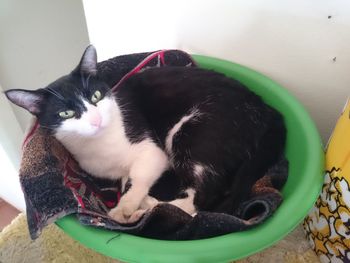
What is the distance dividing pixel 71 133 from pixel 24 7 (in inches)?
29.9

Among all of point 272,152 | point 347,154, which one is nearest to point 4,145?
point 272,152

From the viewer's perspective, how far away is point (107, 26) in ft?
4.42

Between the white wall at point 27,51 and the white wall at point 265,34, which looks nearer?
the white wall at point 265,34

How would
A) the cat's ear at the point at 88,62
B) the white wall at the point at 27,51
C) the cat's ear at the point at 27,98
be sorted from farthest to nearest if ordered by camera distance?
the white wall at the point at 27,51 → the cat's ear at the point at 88,62 → the cat's ear at the point at 27,98

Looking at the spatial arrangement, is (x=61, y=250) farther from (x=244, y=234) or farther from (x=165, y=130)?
(x=244, y=234)

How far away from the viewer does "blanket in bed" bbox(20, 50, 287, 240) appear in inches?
28.6

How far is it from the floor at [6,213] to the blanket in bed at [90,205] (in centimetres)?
95

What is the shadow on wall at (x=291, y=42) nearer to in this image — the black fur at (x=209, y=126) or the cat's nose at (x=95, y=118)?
the black fur at (x=209, y=126)

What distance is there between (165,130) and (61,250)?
0.54 metres

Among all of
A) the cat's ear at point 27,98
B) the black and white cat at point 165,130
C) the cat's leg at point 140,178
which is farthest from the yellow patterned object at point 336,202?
the cat's ear at point 27,98

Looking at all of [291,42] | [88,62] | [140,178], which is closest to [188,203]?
[140,178]

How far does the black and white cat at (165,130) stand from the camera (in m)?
0.84

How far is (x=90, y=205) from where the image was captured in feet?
2.73

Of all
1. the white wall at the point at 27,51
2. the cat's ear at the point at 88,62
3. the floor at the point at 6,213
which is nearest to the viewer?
the cat's ear at the point at 88,62
